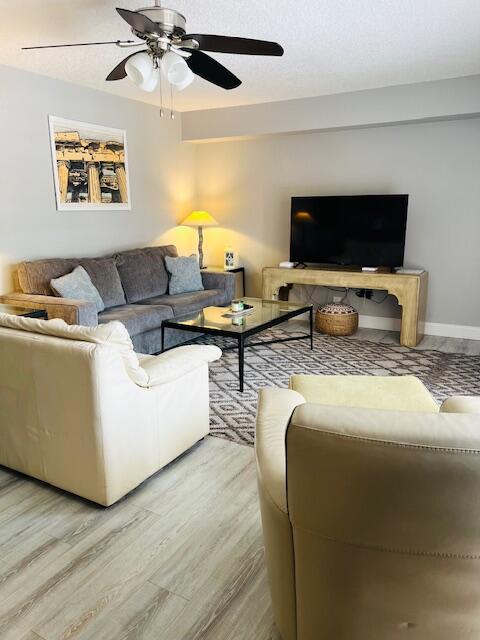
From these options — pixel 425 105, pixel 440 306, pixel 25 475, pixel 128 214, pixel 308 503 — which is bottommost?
pixel 25 475

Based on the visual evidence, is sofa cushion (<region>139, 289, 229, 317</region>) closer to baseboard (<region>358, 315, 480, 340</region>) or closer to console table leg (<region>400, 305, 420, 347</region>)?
baseboard (<region>358, 315, 480, 340</region>)

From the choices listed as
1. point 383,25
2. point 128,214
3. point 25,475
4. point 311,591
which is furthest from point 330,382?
point 128,214

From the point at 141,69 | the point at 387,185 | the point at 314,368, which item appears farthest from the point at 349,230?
the point at 141,69

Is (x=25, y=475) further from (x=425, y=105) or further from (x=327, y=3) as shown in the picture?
(x=425, y=105)

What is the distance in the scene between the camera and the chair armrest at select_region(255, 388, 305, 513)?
1.27 meters

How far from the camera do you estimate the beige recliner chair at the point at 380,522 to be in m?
0.91

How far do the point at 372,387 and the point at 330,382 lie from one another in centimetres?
20

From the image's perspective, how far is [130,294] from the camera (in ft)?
15.2

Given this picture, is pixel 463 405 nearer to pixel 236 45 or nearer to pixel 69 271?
pixel 236 45

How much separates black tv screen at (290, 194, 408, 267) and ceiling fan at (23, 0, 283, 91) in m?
2.63

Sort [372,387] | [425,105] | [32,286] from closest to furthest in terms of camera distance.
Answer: [372,387] → [32,286] → [425,105]

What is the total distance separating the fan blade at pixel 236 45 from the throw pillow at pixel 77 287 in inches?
85.8

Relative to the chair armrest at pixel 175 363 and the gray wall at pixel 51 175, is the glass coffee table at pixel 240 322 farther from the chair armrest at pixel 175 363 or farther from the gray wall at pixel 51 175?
the gray wall at pixel 51 175

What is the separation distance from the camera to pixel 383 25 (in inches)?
116
